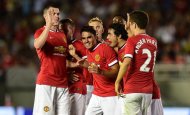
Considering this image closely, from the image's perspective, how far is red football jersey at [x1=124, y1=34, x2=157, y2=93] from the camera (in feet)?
30.3

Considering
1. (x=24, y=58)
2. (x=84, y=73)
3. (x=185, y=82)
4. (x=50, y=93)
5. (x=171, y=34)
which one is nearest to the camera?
(x=50, y=93)

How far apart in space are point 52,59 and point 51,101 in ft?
2.08

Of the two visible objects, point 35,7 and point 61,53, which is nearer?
point 61,53

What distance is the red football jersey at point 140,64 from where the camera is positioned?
9234 millimetres

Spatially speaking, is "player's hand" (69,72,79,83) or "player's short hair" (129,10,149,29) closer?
"player's short hair" (129,10,149,29)

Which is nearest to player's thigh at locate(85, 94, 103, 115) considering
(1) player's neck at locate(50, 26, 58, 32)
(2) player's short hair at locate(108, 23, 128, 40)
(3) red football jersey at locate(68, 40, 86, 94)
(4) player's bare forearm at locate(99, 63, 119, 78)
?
(4) player's bare forearm at locate(99, 63, 119, 78)

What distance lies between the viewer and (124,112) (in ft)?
30.8

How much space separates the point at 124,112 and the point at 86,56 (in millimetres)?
1576

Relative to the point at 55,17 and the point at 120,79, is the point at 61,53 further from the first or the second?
the point at 120,79

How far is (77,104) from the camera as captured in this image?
10578 millimetres

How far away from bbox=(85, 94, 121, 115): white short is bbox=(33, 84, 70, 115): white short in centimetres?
37

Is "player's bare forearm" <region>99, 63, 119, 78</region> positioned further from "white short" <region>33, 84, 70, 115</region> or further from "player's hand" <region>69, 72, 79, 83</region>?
"player's hand" <region>69, 72, 79, 83</region>

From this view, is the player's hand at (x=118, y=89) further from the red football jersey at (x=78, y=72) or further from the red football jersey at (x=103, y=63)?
the red football jersey at (x=78, y=72)

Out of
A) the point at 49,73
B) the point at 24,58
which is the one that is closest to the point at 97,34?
the point at 49,73
